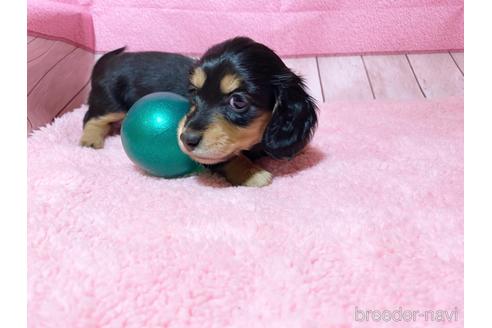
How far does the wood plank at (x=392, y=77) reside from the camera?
262 cm

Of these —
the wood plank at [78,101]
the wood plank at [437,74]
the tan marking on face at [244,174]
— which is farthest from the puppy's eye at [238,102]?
the wood plank at [437,74]

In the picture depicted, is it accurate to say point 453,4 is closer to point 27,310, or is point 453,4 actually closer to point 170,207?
point 170,207

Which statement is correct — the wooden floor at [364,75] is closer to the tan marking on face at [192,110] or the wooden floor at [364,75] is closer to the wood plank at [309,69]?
the wood plank at [309,69]

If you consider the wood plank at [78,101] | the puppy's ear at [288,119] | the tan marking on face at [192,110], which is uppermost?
the tan marking on face at [192,110]

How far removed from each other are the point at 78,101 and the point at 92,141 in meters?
0.63

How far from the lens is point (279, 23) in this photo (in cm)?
270

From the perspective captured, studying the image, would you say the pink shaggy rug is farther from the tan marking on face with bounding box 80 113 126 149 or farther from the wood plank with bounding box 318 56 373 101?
the wood plank with bounding box 318 56 373 101

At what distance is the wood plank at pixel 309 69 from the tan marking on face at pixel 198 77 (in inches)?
49.5

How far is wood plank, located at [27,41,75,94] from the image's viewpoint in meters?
1.95

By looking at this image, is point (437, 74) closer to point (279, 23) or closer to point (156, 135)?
point (279, 23)

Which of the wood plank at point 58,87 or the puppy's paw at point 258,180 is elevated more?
the wood plank at point 58,87

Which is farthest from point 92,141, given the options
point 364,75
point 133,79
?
point 364,75

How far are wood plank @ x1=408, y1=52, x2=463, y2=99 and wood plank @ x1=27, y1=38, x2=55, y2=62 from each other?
1.98 meters

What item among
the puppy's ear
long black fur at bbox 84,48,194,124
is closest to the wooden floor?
long black fur at bbox 84,48,194,124
